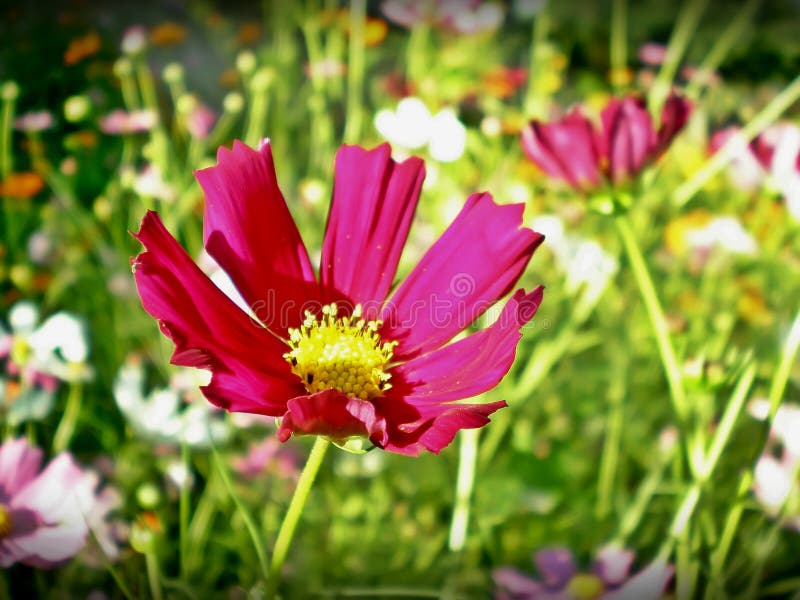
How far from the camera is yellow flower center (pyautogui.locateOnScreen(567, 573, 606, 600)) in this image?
1.45ft

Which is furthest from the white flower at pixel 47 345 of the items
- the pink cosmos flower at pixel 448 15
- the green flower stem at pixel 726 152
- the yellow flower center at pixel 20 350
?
the pink cosmos flower at pixel 448 15

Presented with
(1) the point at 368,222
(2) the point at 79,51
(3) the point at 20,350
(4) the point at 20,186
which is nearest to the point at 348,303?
(1) the point at 368,222

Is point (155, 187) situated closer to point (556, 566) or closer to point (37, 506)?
point (37, 506)

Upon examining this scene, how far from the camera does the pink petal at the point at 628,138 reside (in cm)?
46

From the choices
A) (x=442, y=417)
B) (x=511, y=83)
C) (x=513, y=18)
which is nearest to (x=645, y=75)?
(x=511, y=83)

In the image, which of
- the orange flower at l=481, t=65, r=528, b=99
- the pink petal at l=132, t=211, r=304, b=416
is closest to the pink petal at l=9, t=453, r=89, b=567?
the pink petal at l=132, t=211, r=304, b=416

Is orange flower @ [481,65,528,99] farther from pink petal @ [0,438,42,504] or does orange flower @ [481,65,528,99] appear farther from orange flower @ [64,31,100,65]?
pink petal @ [0,438,42,504]

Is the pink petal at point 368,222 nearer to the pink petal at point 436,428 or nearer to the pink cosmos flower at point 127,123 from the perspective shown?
the pink petal at point 436,428

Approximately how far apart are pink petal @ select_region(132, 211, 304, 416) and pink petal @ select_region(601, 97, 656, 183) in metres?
0.23

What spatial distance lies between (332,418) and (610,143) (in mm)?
266

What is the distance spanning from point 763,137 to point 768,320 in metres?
0.27

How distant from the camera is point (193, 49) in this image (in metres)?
1.31

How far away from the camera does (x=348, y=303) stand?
41 cm

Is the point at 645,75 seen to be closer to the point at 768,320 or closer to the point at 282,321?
the point at 768,320
